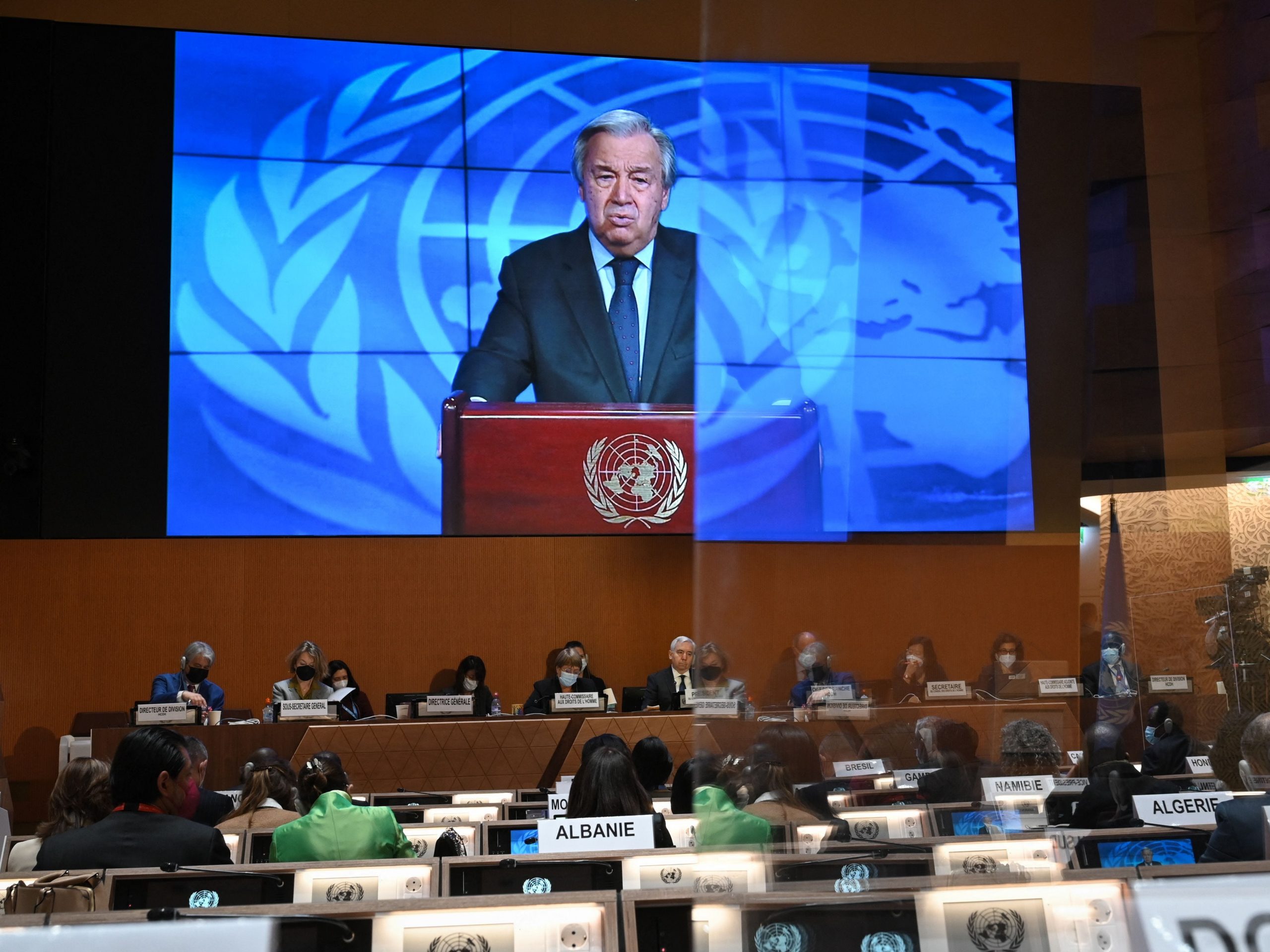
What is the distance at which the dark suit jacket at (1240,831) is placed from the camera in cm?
53

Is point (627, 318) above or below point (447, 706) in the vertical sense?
above

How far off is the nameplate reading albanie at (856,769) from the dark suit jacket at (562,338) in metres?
6.97

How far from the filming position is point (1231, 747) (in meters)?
0.50

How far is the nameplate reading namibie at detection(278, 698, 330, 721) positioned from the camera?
212 inches

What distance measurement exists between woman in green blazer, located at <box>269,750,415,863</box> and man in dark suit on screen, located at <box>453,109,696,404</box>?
5.15 metres

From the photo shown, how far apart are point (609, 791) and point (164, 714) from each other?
332 cm

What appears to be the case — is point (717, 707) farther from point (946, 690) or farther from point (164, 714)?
point (164, 714)

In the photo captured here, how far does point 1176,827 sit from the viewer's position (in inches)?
39.9

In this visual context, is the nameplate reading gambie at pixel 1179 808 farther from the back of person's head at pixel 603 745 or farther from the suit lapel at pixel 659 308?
the suit lapel at pixel 659 308

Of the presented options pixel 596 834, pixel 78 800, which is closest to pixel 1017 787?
pixel 596 834

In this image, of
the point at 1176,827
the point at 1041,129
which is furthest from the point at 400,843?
the point at 1041,129

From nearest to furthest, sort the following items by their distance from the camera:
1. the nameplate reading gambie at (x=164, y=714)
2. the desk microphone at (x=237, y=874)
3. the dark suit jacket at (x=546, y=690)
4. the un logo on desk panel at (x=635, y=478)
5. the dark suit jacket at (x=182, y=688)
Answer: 1. the desk microphone at (x=237, y=874)
2. the nameplate reading gambie at (x=164, y=714)
3. the dark suit jacket at (x=182, y=688)
4. the dark suit jacket at (x=546, y=690)
5. the un logo on desk panel at (x=635, y=478)

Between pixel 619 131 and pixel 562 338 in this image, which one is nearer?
pixel 562 338

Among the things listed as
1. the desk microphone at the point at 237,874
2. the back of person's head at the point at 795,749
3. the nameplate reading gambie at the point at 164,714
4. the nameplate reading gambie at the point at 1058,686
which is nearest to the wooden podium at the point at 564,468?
the nameplate reading gambie at the point at 164,714
